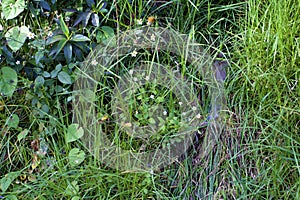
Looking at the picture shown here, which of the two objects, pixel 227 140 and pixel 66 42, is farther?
pixel 66 42

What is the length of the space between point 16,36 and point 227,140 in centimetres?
108

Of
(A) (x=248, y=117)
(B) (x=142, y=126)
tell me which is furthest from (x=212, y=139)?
(B) (x=142, y=126)

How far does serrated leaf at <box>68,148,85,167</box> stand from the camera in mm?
1896

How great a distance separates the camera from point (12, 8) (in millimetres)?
2025

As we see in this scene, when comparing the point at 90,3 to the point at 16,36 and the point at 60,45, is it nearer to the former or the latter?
the point at 60,45

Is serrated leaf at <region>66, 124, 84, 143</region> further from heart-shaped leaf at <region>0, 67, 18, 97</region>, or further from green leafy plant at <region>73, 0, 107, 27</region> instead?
green leafy plant at <region>73, 0, 107, 27</region>

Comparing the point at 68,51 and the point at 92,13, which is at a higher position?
the point at 92,13

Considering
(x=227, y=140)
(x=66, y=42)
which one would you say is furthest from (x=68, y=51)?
(x=227, y=140)

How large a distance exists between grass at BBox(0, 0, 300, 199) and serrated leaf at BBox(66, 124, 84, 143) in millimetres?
24

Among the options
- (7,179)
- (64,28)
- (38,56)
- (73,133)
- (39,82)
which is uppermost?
(64,28)

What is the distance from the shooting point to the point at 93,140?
1954 millimetres

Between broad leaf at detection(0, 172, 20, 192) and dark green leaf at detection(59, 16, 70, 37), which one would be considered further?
dark green leaf at detection(59, 16, 70, 37)

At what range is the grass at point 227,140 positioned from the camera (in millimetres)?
1820

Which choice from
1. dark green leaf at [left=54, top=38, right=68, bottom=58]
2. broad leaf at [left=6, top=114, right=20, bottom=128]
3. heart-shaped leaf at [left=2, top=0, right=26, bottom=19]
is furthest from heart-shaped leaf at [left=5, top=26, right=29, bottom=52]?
broad leaf at [left=6, top=114, right=20, bottom=128]
